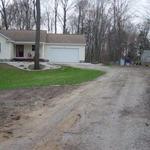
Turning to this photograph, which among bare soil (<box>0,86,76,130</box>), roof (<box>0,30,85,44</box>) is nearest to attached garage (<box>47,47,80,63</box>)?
roof (<box>0,30,85,44</box>)

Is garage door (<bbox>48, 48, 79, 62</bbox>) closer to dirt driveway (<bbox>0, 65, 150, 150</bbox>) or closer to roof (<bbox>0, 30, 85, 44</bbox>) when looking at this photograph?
roof (<bbox>0, 30, 85, 44</bbox>)

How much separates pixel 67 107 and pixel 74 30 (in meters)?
55.1

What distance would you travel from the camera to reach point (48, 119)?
32.3ft

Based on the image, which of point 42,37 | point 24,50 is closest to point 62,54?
point 42,37

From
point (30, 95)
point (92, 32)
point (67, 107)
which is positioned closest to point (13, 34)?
point (92, 32)

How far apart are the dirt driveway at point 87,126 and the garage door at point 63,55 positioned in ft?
103

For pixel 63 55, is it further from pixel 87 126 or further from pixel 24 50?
pixel 87 126

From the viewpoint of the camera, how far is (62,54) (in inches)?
1773

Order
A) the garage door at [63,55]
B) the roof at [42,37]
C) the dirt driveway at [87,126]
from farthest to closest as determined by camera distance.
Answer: the garage door at [63,55]
the roof at [42,37]
the dirt driveway at [87,126]

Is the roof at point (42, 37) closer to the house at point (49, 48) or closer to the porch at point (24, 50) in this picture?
the house at point (49, 48)

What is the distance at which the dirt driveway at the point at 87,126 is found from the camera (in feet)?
23.8

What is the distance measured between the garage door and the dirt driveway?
103ft

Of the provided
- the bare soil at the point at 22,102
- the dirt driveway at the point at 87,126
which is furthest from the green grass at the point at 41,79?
the dirt driveway at the point at 87,126

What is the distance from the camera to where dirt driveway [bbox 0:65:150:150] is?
7266 millimetres
